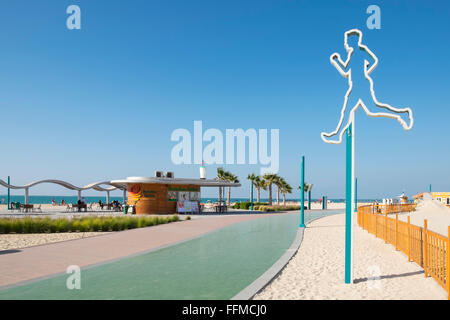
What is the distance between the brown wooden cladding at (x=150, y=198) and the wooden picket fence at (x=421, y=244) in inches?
751

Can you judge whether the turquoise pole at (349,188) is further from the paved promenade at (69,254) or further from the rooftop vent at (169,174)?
the rooftop vent at (169,174)

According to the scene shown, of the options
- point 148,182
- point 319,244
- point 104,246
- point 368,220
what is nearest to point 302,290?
point 319,244

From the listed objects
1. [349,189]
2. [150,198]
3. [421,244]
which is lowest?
[150,198]

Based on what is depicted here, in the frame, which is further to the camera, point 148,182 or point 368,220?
point 148,182

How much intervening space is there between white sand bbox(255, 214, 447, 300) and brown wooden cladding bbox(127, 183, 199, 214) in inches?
814

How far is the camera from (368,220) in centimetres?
1705

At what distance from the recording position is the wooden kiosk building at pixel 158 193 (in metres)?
29.6

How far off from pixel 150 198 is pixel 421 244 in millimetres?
24212

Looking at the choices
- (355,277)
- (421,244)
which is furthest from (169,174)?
(355,277)

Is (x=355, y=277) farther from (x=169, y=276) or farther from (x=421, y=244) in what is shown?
(x=169, y=276)

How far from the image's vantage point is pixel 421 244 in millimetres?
8570

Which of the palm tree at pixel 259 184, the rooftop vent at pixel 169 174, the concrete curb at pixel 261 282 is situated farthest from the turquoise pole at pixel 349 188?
the palm tree at pixel 259 184
